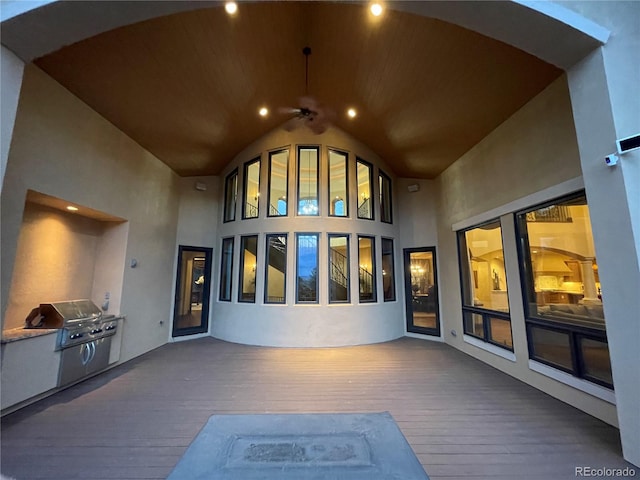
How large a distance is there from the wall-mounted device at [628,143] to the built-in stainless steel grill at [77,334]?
6.04 metres

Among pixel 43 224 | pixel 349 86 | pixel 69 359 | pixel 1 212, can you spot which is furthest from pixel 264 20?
pixel 69 359

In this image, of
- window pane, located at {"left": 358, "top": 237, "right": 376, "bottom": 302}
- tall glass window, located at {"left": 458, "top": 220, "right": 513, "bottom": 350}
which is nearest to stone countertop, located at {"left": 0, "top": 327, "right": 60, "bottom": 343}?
window pane, located at {"left": 358, "top": 237, "right": 376, "bottom": 302}

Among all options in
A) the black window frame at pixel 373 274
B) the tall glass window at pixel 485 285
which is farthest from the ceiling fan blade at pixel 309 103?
the tall glass window at pixel 485 285

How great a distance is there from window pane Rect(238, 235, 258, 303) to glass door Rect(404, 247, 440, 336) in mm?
3792

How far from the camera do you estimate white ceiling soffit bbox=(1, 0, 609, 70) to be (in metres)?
2.05

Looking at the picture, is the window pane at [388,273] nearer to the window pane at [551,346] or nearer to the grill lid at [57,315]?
the window pane at [551,346]

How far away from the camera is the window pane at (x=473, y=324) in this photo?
5062 millimetres

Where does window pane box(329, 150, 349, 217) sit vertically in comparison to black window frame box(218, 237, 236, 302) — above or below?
above

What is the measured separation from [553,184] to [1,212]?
20.5 ft

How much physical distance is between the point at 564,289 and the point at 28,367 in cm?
646

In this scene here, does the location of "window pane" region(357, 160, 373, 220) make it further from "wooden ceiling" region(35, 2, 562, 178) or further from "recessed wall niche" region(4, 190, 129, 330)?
"recessed wall niche" region(4, 190, 129, 330)

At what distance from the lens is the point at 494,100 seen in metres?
4.02

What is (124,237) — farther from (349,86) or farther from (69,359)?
(349,86)

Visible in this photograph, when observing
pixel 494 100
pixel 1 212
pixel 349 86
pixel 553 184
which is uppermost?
pixel 349 86
